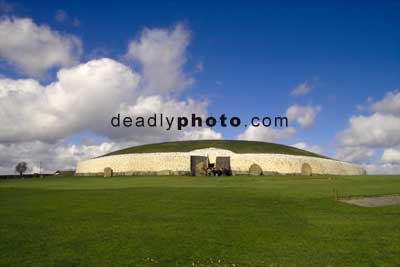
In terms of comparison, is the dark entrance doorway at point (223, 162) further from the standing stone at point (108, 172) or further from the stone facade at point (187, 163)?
the standing stone at point (108, 172)

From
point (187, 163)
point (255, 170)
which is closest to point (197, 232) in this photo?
point (255, 170)

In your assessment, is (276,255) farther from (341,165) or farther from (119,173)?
(341,165)

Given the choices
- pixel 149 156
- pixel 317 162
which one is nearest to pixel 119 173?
pixel 149 156

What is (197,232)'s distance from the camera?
60.3 feet

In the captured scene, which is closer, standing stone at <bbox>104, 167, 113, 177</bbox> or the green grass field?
the green grass field

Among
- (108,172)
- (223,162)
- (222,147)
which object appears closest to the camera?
(108,172)

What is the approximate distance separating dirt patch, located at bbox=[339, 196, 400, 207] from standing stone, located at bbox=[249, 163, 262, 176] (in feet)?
178

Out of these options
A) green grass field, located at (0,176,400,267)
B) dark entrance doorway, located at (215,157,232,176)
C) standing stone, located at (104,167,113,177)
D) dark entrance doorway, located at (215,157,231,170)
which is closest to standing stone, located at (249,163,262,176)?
dark entrance doorway, located at (215,157,232,176)

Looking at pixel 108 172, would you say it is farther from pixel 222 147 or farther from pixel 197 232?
pixel 197 232

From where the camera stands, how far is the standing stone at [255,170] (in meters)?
84.2

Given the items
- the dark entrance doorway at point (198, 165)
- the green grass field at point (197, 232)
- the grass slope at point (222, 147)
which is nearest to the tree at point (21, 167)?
the grass slope at point (222, 147)

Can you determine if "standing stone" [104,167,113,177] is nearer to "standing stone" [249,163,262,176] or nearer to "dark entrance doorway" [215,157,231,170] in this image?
"dark entrance doorway" [215,157,231,170]

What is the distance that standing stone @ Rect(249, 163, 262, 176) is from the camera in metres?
84.2

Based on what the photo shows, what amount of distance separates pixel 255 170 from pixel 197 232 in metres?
68.5
